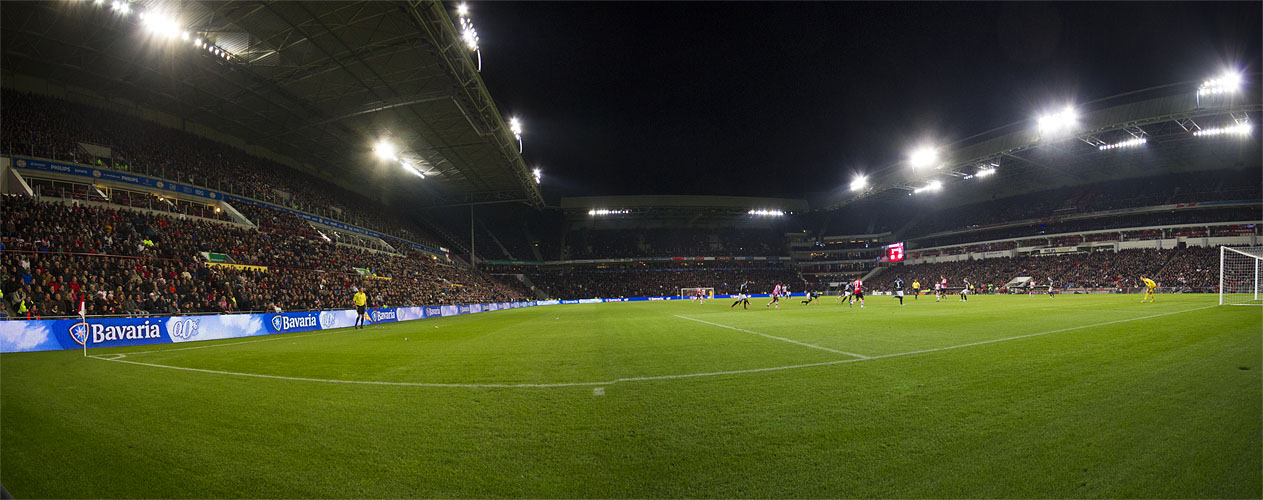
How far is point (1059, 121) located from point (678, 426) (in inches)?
1603

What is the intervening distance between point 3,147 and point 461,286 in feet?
85.1

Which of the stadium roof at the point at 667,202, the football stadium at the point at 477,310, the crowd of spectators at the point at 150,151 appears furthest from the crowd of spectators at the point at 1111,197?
the crowd of spectators at the point at 150,151

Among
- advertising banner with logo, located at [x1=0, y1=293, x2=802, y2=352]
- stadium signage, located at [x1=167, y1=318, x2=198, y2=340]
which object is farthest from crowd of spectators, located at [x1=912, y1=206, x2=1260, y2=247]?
stadium signage, located at [x1=167, y1=318, x2=198, y2=340]

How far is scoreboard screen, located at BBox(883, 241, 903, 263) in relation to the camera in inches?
2496

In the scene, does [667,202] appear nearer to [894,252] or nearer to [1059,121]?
[894,252]

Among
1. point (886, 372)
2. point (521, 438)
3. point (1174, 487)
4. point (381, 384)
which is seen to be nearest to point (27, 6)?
point (381, 384)

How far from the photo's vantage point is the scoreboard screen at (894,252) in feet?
208

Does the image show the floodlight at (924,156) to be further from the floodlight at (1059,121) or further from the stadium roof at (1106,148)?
the floodlight at (1059,121)

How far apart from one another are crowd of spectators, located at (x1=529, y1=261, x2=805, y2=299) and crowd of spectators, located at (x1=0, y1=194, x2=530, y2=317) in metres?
32.3

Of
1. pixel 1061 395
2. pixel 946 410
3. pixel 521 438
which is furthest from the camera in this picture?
pixel 1061 395

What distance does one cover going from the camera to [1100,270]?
41.1m

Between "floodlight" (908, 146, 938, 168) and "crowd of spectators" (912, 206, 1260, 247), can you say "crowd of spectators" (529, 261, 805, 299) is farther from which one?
"floodlight" (908, 146, 938, 168)

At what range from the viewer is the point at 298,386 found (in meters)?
6.14

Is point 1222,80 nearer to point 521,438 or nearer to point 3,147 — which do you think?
point 521,438
